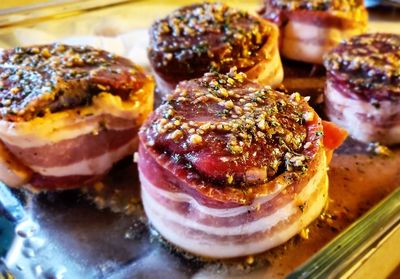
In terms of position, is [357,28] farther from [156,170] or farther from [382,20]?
[156,170]

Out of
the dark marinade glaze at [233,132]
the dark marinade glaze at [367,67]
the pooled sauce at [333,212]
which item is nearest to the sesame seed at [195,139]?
the dark marinade glaze at [233,132]

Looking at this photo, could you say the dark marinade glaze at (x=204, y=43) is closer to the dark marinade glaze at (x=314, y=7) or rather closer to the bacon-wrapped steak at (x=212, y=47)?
the bacon-wrapped steak at (x=212, y=47)

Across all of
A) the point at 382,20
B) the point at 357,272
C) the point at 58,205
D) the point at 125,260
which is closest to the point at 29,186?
the point at 58,205

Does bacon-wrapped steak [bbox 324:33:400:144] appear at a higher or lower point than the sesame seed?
lower

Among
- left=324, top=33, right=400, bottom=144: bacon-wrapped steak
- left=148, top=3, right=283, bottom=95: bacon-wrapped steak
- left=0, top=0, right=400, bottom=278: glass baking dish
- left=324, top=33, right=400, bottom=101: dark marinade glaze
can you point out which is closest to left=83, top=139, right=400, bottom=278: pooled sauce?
left=0, top=0, right=400, bottom=278: glass baking dish

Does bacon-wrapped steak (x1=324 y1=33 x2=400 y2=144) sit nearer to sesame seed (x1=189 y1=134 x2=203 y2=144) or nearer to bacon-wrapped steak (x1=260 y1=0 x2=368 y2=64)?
bacon-wrapped steak (x1=260 y1=0 x2=368 y2=64)

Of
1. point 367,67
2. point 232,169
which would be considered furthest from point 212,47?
point 232,169
